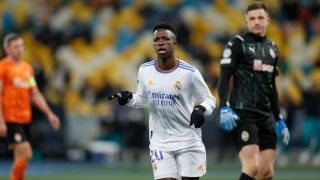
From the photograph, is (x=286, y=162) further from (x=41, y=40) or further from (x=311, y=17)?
(x=41, y=40)

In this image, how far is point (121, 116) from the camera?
19.5 meters

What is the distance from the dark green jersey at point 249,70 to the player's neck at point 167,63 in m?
1.09

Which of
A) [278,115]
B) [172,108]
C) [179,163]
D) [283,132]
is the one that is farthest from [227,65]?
[179,163]

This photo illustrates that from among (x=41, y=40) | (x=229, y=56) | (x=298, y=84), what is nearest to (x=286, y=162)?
(x=298, y=84)

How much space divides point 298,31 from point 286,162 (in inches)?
168

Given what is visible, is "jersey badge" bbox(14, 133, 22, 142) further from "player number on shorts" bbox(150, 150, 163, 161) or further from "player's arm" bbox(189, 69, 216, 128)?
"player's arm" bbox(189, 69, 216, 128)

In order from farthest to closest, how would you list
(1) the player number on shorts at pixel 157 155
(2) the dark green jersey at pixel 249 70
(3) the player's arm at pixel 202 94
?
(2) the dark green jersey at pixel 249 70 → (1) the player number on shorts at pixel 157 155 → (3) the player's arm at pixel 202 94

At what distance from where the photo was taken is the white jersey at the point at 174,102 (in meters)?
A: 7.73

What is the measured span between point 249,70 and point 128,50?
1224cm

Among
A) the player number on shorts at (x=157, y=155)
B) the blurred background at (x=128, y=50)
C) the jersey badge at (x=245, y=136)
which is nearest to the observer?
the player number on shorts at (x=157, y=155)

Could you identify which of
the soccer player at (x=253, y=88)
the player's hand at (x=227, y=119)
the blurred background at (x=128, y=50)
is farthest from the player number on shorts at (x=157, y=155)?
the blurred background at (x=128, y=50)

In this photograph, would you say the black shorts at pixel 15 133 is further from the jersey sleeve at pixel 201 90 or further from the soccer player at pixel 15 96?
the jersey sleeve at pixel 201 90

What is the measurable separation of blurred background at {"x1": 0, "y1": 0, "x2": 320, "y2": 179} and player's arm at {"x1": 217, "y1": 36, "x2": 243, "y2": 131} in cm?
1077

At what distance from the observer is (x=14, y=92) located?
11695 millimetres
